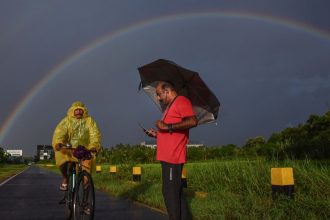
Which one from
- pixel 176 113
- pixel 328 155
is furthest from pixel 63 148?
pixel 328 155

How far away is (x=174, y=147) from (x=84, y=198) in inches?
86.1

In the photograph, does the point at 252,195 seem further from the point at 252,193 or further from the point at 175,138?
the point at 175,138

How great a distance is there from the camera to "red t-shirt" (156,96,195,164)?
5051 millimetres

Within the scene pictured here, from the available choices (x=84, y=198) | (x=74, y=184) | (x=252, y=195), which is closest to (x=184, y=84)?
(x=84, y=198)

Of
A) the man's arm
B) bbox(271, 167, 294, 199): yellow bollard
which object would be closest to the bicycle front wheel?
the man's arm

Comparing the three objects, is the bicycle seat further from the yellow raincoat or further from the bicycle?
the yellow raincoat

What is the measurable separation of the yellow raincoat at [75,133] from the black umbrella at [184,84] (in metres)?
1.69

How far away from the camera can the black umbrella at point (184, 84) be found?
5.58 metres

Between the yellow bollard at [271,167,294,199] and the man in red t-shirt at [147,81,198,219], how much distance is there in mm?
2469

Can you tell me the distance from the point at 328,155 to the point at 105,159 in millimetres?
37917

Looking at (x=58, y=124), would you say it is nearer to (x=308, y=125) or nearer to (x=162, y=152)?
(x=162, y=152)

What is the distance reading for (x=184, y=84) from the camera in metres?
5.77

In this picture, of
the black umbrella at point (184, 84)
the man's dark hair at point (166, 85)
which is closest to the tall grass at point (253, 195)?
the black umbrella at point (184, 84)

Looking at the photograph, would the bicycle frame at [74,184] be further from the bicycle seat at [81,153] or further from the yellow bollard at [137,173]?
the yellow bollard at [137,173]
